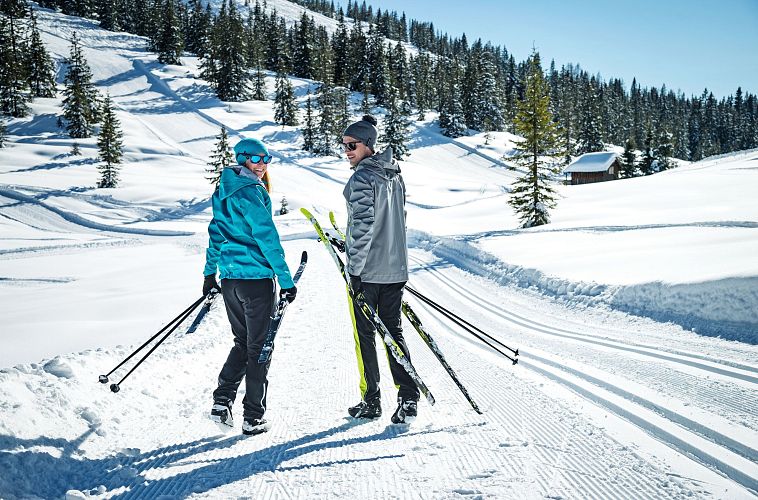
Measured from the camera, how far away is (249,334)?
3.62 m

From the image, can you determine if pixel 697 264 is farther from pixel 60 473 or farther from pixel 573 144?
pixel 573 144

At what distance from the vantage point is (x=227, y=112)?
64250 mm

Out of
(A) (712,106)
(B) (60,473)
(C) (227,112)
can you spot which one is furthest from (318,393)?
(A) (712,106)

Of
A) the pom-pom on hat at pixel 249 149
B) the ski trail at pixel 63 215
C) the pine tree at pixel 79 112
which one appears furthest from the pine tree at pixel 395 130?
the pom-pom on hat at pixel 249 149

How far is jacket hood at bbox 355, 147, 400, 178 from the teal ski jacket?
0.91m

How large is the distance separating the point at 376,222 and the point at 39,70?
7591 cm

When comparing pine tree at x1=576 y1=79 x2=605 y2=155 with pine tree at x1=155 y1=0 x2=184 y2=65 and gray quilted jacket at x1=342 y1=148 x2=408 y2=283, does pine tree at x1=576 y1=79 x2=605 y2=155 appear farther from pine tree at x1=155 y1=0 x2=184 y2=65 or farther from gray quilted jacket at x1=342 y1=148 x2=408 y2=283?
gray quilted jacket at x1=342 y1=148 x2=408 y2=283

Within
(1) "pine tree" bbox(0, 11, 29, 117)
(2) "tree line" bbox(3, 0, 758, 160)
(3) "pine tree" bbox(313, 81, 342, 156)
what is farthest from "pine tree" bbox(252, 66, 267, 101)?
(1) "pine tree" bbox(0, 11, 29, 117)

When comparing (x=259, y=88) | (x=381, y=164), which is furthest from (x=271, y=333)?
(x=259, y=88)

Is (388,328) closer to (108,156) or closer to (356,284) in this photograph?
(356,284)

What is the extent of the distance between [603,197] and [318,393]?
88.8 ft

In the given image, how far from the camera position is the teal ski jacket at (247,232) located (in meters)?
3.48

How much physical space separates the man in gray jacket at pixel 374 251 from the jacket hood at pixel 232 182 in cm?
85

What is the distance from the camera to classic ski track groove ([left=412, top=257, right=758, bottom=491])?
9.36 ft
